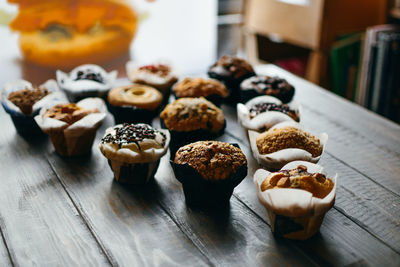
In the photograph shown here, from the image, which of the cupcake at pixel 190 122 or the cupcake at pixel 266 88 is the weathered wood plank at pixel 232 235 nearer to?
the cupcake at pixel 190 122

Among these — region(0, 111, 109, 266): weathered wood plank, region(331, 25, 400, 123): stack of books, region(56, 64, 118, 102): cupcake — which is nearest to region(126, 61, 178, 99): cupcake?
region(56, 64, 118, 102): cupcake

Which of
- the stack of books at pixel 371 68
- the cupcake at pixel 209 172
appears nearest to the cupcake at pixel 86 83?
the cupcake at pixel 209 172

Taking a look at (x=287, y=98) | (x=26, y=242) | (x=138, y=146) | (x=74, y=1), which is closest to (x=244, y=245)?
(x=138, y=146)

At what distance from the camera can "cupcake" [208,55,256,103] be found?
2105 mm

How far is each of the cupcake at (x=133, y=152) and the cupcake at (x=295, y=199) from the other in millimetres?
358

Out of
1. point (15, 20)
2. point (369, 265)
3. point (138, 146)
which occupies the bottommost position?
point (369, 265)

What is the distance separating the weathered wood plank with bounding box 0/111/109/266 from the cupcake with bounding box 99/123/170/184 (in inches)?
7.4

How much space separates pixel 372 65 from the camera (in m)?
2.92

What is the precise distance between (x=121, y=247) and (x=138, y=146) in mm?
353

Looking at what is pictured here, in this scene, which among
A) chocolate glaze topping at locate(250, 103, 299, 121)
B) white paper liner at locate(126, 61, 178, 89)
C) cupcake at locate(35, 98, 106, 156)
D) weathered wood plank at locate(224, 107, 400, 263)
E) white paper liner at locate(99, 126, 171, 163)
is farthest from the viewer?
white paper liner at locate(126, 61, 178, 89)

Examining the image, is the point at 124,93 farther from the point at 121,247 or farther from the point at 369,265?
the point at 369,265

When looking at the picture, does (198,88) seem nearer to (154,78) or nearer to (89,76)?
(154,78)

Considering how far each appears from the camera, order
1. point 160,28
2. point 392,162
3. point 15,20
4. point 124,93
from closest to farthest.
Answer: point 392,162
point 124,93
point 15,20
point 160,28

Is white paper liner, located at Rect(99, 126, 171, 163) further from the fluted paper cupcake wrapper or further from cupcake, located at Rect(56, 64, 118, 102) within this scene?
cupcake, located at Rect(56, 64, 118, 102)
